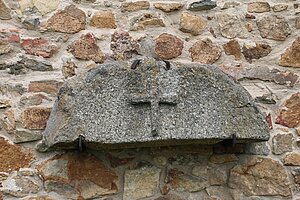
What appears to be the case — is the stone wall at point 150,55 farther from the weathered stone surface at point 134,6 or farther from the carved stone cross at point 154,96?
the carved stone cross at point 154,96

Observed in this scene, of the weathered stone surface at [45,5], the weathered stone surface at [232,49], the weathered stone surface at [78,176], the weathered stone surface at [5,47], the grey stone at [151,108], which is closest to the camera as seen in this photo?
the grey stone at [151,108]

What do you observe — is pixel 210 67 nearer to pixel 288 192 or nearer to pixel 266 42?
pixel 266 42

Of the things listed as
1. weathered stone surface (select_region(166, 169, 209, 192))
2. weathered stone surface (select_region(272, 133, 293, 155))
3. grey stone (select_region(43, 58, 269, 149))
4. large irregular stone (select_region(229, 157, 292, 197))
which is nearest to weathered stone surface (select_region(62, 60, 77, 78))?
grey stone (select_region(43, 58, 269, 149))

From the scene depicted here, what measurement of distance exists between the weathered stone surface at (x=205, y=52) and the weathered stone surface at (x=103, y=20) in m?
0.39

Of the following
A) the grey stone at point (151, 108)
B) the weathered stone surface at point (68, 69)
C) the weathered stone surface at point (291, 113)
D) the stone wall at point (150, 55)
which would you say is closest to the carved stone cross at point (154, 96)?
the grey stone at point (151, 108)

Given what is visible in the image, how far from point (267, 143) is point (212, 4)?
712mm

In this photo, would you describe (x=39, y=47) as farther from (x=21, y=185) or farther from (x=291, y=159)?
(x=291, y=159)

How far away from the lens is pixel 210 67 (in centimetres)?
234

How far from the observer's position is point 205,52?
2539mm

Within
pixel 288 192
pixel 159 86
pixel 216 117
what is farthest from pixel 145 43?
pixel 288 192

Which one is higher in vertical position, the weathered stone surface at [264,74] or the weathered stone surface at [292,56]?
the weathered stone surface at [292,56]

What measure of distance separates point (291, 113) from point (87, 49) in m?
0.97

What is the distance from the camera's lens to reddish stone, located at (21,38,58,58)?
239cm

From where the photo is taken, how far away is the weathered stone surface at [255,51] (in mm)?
2572
